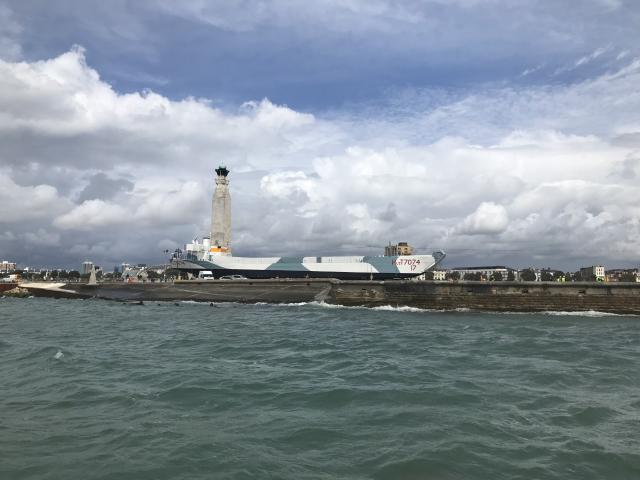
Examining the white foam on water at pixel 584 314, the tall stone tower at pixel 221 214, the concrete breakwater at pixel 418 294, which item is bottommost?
the white foam on water at pixel 584 314

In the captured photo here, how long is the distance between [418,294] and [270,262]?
2475cm

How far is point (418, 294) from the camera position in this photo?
41594mm

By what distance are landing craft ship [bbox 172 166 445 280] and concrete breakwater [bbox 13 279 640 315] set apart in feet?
32.3

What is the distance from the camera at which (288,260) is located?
59.2 meters

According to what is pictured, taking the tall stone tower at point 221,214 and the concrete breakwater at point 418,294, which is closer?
the concrete breakwater at point 418,294

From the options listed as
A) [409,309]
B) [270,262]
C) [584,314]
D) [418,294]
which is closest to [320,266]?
[270,262]

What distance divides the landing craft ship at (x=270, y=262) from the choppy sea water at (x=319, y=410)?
36.2m

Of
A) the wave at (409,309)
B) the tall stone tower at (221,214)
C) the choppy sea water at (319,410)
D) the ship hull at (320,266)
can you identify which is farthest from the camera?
the tall stone tower at (221,214)

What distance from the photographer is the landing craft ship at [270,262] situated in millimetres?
55094

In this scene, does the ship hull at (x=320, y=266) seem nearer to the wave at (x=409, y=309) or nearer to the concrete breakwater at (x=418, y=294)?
the concrete breakwater at (x=418, y=294)

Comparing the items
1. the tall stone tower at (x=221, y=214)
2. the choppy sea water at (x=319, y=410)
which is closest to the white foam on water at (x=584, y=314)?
the choppy sea water at (x=319, y=410)

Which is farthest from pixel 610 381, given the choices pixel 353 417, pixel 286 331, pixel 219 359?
pixel 286 331

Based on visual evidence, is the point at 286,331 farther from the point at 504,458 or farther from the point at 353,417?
the point at 504,458

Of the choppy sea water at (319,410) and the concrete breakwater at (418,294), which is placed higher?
the concrete breakwater at (418,294)
